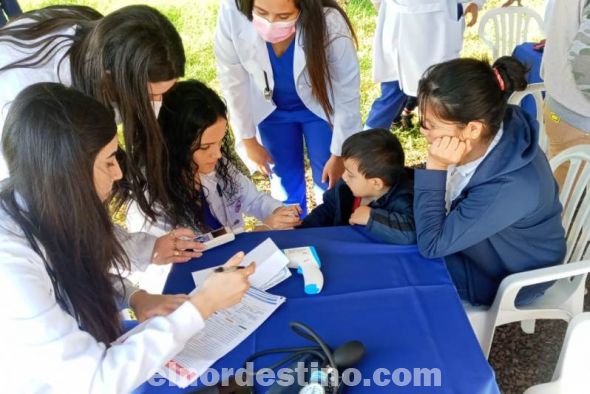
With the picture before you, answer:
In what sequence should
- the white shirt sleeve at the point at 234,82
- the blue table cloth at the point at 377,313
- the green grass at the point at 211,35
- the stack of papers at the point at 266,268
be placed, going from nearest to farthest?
the blue table cloth at the point at 377,313 → the stack of papers at the point at 266,268 → the white shirt sleeve at the point at 234,82 → the green grass at the point at 211,35

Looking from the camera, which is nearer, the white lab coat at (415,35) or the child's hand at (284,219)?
the child's hand at (284,219)

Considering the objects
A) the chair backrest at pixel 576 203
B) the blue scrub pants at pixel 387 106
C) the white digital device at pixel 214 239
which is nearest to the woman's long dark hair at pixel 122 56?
the white digital device at pixel 214 239

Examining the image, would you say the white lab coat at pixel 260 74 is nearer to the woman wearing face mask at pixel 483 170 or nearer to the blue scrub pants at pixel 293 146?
the blue scrub pants at pixel 293 146

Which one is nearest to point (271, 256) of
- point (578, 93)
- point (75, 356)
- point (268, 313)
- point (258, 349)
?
point (268, 313)

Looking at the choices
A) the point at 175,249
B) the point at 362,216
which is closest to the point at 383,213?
the point at 362,216

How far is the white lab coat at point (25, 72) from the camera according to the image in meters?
1.35

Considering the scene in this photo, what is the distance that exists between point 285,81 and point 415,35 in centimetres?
99

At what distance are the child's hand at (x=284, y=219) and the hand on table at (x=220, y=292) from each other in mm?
560

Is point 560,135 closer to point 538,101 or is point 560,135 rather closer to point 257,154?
point 538,101

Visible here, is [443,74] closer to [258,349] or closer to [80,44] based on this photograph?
[258,349]

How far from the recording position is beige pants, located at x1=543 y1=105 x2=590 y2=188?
2.16 meters

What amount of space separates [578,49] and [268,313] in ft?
4.87

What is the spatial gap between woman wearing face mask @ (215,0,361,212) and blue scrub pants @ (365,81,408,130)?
2.86 ft

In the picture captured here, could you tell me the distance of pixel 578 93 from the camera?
1959mm
